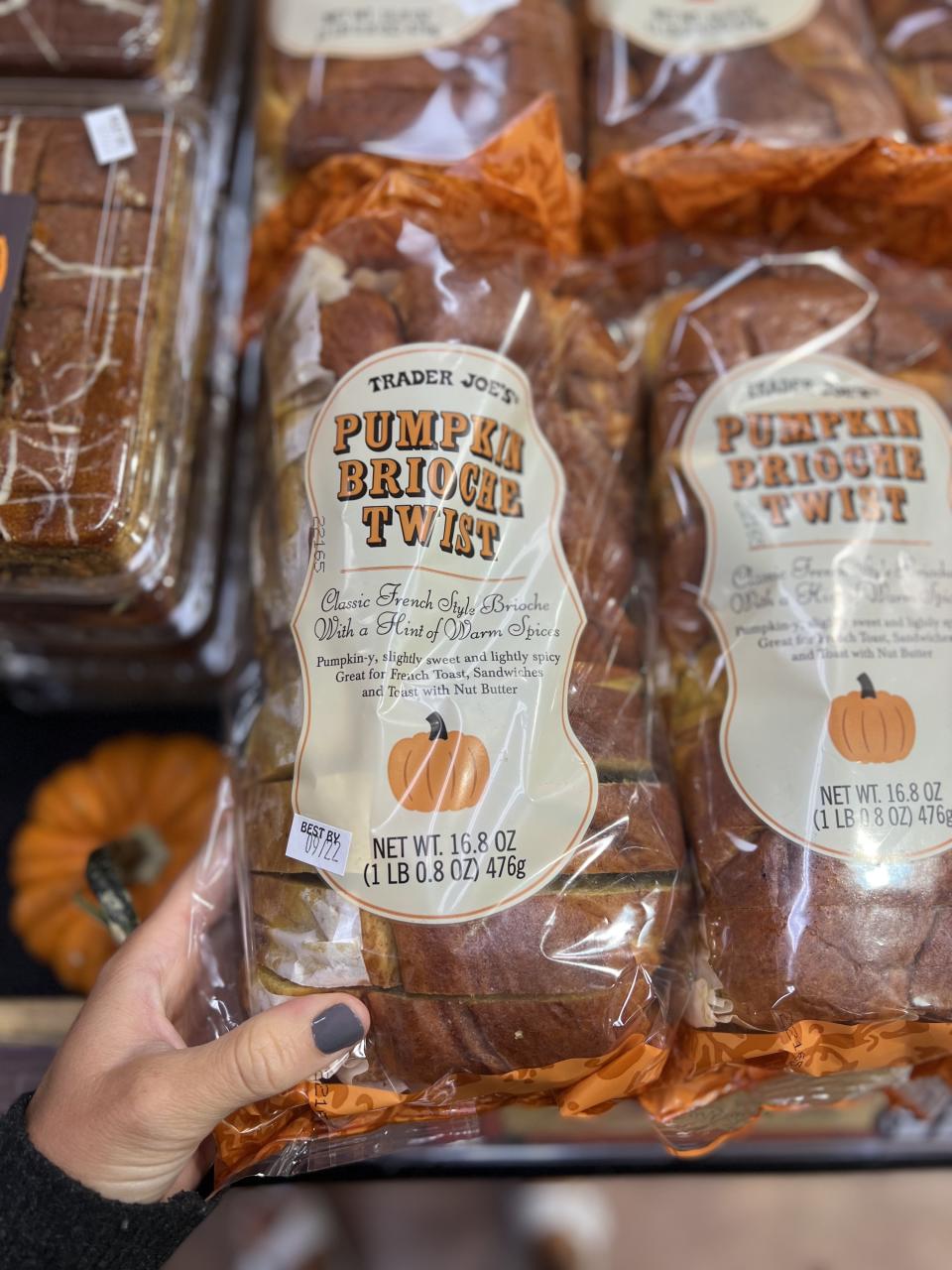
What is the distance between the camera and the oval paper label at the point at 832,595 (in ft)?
3.16

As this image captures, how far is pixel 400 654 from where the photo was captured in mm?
961

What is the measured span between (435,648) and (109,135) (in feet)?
2.78

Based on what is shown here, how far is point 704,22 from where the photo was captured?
1.27 meters

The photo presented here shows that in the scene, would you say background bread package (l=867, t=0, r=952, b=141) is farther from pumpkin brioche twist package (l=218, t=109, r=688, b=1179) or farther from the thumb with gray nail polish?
the thumb with gray nail polish

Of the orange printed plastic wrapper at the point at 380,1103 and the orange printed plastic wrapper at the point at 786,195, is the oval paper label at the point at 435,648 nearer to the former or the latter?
the orange printed plastic wrapper at the point at 380,1103

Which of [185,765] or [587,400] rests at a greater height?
[587,400]

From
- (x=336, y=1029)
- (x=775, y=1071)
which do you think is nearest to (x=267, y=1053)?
(x=336, y=1029)

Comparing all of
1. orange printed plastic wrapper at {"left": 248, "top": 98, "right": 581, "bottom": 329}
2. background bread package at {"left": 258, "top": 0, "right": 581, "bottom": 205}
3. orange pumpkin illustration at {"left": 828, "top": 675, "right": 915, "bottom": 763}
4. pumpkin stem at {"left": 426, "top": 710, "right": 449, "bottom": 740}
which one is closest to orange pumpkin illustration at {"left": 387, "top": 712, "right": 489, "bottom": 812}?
pumpkin stem at {"left": 426, "top": 710, "right": 449, "bottom": 740}

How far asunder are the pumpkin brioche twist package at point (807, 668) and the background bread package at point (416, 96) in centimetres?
34

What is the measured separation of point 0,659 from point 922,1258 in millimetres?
1855

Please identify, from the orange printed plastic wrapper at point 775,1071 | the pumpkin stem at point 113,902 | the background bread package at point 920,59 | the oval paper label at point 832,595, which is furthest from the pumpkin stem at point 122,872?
the background bread package at point 920,59

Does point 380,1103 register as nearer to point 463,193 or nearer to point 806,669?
point 806,669

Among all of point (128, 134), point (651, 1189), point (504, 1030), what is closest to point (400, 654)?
point (504, 1030)

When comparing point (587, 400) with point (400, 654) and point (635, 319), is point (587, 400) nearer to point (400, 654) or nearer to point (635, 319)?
point (635, 319)
